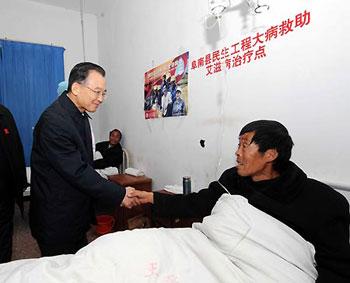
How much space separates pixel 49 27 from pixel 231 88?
308cm

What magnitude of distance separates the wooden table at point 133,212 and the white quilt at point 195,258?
1.56m

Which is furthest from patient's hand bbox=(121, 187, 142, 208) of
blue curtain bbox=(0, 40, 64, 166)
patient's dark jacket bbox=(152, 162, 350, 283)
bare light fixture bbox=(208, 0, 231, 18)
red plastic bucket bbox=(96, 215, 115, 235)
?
blue curtain bbox=(0, 40, 64, 166)

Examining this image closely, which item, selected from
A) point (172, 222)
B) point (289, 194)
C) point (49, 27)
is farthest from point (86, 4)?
point (289, 194)

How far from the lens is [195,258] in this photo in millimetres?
858

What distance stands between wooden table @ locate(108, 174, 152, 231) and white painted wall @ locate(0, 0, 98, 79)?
6.91 feet

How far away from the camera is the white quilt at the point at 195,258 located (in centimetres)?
79

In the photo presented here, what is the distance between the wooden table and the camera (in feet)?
8.17

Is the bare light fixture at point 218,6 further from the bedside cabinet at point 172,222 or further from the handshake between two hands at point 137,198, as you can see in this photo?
the bedside cabinet at point 172,222

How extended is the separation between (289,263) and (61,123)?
109cm

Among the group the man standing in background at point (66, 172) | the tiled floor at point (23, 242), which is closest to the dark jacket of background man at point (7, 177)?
the man standing in background at point (66, 172)

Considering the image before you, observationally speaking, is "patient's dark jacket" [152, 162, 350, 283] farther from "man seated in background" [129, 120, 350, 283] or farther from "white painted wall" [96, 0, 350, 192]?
"white painted wall" [96, 0, 350, 192]

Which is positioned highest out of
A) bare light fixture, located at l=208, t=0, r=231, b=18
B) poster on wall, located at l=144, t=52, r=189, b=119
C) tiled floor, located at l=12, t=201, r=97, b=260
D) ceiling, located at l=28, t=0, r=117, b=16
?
ceiling, located at l=28, t=0, r=117, b=16

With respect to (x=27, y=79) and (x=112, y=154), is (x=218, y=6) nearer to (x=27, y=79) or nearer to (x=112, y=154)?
(x=112, y=154)

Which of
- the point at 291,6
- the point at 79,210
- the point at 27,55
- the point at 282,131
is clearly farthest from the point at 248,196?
the point at 27,55
